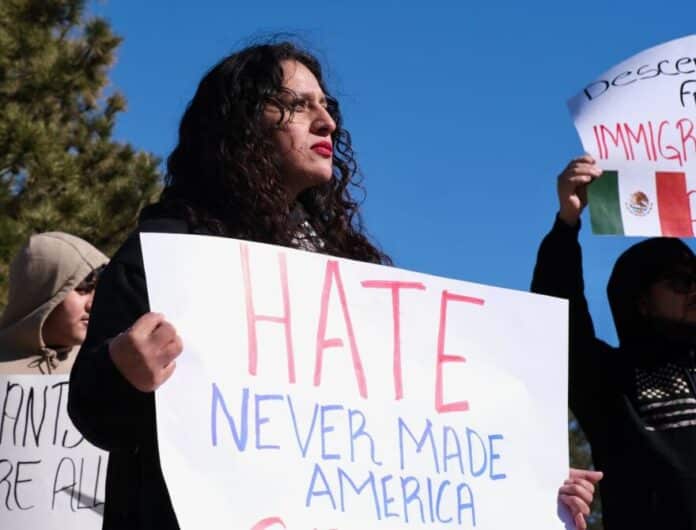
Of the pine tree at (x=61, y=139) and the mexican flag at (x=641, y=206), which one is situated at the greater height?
the pine tree at (x=61, y=139)

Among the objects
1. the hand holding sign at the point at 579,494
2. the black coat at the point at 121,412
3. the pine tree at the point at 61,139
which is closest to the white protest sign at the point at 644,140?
the hand holding sign at the point at 579,494

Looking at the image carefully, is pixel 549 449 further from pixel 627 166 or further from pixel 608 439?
pixel 627 166

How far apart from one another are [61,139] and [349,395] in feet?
41.8

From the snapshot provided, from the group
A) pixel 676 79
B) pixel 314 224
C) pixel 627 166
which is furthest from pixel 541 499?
pixel 676 79

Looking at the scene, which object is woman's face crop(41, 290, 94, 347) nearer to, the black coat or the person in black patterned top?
the person in black patterned top

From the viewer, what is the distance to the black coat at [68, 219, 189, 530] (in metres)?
1.79

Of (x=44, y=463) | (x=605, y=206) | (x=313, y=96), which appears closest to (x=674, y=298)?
(x=605, y=206)

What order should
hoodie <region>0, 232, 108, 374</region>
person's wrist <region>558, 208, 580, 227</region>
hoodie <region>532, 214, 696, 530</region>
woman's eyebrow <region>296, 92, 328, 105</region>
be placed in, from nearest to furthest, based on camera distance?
woman's eyebrow <region>296, 92, 328, 105</region> → hoodie <region>532, 214, 696, 530</region> → person's wrist <region>558, 208, 580, 227</region> → hoodie <region>0, 232, 108, 374</region>

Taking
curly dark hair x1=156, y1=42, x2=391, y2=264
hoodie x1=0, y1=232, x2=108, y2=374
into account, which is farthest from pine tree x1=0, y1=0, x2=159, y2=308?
curly dark hair x1=156, y1=42, x2=391, y2=264

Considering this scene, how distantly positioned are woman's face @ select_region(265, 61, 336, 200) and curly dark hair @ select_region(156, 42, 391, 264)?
0.01 m

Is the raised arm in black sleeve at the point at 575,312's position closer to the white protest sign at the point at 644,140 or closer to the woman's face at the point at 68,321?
the white protest sign at the point at 644,140

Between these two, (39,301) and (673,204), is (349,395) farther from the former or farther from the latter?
(39,301)

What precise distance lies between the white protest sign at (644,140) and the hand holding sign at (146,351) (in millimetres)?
1348

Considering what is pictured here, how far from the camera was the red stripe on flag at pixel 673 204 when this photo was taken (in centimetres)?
291
